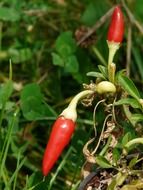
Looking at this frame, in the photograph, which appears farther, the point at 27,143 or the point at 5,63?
the point at 5,63

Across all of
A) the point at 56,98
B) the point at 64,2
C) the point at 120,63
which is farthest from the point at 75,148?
the point at 64,2

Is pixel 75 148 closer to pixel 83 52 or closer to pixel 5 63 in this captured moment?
pixel 83 52

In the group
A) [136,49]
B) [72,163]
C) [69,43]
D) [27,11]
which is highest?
[27,11]

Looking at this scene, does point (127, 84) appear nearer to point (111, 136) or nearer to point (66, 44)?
point (111, 136)

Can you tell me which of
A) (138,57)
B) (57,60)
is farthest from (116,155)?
(138,57)

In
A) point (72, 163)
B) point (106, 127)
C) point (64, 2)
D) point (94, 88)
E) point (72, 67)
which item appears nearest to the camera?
point (94, 88)

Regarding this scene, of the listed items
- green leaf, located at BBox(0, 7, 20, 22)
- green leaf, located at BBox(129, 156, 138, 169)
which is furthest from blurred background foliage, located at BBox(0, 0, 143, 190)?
green leaf, located at BBox(129, 156, 138, 169)

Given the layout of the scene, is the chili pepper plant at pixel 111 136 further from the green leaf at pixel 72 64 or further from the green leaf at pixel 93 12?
the green leaf at pixel 93 12

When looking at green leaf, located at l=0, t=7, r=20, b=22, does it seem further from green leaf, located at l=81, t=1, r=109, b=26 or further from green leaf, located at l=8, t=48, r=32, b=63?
green leaf, located at l=81, t=1, r=109, b=26
